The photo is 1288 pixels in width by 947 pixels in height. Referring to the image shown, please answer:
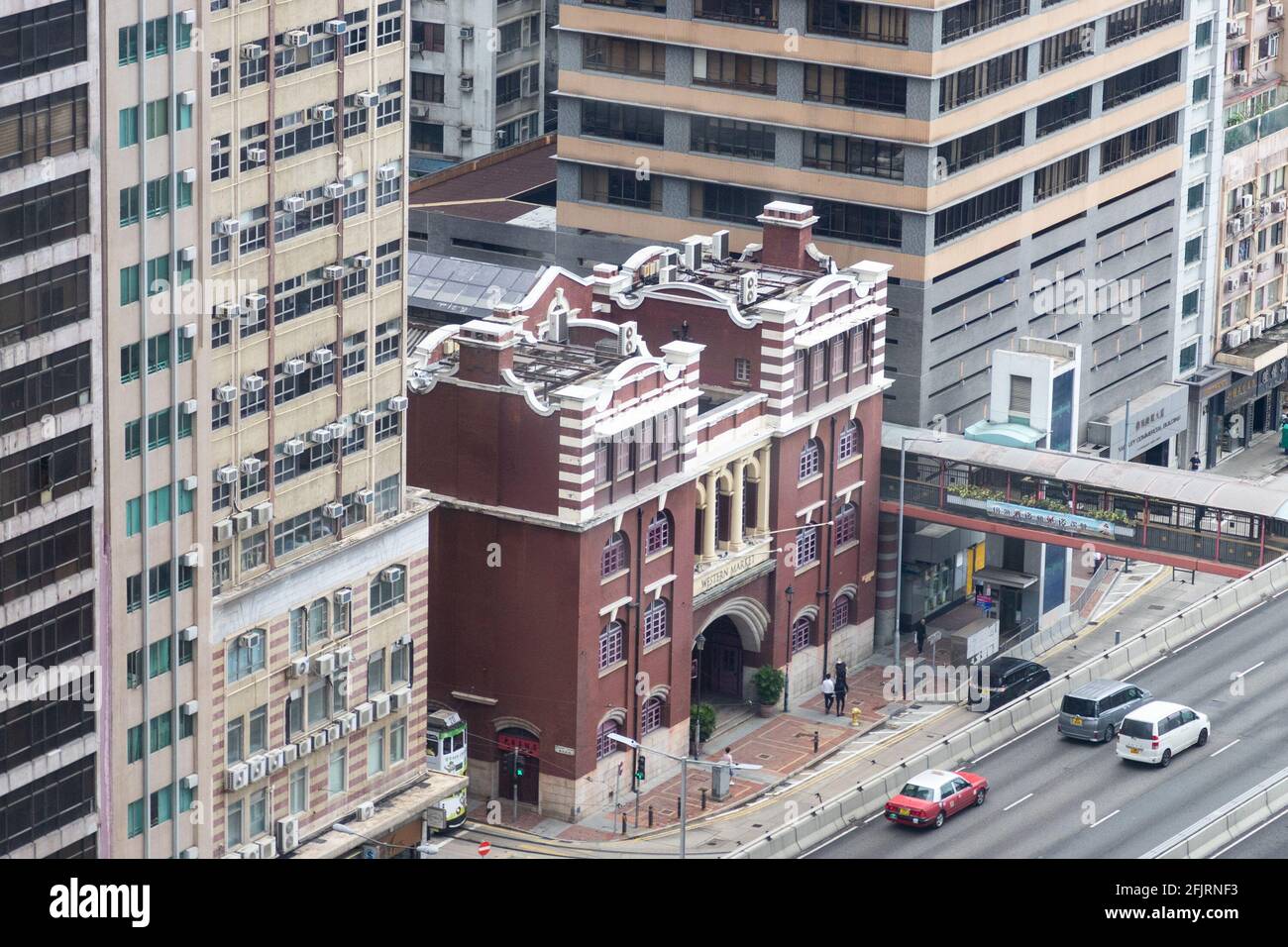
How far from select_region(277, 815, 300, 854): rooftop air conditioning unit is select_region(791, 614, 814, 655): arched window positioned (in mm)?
33442

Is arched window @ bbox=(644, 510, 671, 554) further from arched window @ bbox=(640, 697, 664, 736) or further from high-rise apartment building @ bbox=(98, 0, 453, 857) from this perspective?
high-rise apartment building @ bbox=(98, 0, 453, 857)

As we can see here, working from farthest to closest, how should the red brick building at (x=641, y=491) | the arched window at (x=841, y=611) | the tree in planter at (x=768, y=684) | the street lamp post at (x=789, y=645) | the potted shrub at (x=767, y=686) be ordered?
the arched window at (x=841, y=611)
the street lamp post at (x=789, y=645)
the potted shrub at (x=767, y=686)
the tree in planter at (x=768, y=684)
the red brick building at (x=641, y=491)

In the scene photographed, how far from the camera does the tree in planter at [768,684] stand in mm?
142125

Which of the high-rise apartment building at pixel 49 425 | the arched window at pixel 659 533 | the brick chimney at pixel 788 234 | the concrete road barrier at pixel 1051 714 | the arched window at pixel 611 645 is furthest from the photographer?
the brick chimney at pixel 788 234

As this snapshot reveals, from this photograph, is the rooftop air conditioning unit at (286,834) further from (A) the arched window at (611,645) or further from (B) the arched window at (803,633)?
(B) the arched window at (803,633)

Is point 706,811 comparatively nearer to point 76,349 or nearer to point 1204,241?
point 76,349

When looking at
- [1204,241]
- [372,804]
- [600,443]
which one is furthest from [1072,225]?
[372,804]

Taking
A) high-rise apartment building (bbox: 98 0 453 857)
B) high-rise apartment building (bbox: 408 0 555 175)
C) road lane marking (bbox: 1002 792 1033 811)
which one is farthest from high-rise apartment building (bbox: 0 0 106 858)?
high-rise apartment building (bbox: 408 0 555 175)

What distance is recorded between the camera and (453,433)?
Result: 130000 mm

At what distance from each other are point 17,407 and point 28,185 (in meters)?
7.05

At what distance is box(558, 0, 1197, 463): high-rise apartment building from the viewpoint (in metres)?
149

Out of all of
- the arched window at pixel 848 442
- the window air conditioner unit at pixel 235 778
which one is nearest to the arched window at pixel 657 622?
the arched window at pixel 848 442

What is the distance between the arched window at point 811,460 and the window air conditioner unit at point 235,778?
121 ft

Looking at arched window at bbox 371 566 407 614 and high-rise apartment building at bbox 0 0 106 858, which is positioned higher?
high-rise apartment building at bbox 0 0 106 858
